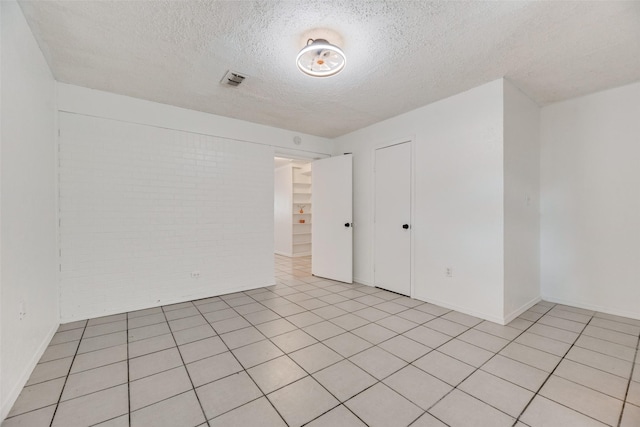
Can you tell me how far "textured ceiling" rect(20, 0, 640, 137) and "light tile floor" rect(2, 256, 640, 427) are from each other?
251 centimetres

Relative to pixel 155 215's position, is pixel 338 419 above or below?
below

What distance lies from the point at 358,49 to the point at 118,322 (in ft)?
11.7

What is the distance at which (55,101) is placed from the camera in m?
2.81

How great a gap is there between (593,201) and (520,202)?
3.04 feet

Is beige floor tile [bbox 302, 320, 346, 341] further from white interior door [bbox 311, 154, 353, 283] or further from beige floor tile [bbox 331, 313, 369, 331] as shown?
white interior door [bbox 311, 154, 353, 283]

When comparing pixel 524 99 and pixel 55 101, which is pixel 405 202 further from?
pixel 55 101

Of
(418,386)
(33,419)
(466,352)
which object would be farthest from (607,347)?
(33,419)

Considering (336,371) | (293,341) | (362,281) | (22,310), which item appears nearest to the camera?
(22,310)

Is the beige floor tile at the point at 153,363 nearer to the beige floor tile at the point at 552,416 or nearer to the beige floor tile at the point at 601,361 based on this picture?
the beige floor tile at the point at 552,416

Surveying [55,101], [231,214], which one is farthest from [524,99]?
[55,101]

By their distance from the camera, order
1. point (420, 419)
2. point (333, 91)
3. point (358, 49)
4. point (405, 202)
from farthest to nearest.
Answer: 1. point (405, 202)
2. point (333, 91)
3. point (358, 49)
4. point (420, 419)

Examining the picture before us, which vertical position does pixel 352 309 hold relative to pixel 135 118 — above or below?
below

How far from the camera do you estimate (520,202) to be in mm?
3129

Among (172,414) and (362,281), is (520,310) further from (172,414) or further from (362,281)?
(172,414)
